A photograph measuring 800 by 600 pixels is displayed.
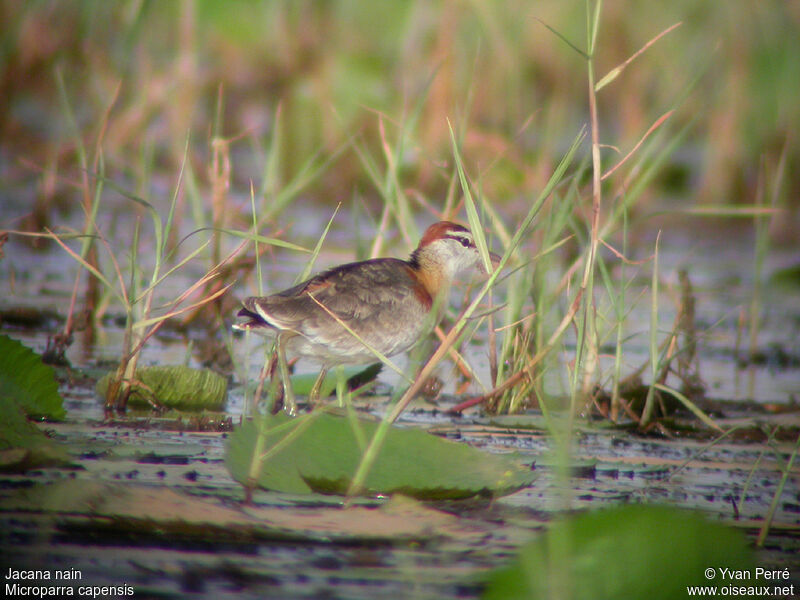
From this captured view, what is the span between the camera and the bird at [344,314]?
4418mm

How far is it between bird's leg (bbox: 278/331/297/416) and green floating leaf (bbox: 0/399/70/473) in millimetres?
1291

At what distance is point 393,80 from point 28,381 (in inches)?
347

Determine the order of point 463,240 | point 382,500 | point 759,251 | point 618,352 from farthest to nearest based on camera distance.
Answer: point 759,251 → point 463,240 → point 618,352 → point 382,500

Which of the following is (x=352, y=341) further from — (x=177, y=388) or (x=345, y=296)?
(x=177, y=388)

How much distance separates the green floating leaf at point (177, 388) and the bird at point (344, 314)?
0.29 m

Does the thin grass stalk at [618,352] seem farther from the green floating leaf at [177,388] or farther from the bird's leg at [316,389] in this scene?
the green floating leaf at [177,388]

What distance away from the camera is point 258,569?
2.55 metres

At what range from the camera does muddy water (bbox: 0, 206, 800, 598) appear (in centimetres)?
252

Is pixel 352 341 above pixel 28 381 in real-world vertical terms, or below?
above

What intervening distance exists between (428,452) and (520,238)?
0.88 meters

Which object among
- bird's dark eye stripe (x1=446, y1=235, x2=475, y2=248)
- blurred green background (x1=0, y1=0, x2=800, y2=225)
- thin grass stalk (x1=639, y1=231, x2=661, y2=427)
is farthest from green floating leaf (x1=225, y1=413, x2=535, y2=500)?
blurred green background (x1=0, y1=0, x2=800, y2=225)

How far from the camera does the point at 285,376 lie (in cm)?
445

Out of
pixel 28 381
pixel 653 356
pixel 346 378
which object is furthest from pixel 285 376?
pixel 653 356

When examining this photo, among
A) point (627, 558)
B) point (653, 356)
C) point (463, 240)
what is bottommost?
point (627, 558)
